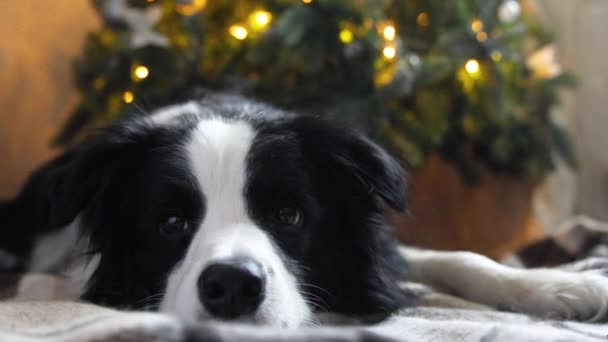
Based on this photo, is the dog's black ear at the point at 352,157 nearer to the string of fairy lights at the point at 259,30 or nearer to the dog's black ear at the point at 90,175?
the dog's black ear at the point at 90,175

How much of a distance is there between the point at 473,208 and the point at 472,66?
1221 millimetres

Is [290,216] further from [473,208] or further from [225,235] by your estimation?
[473,208]

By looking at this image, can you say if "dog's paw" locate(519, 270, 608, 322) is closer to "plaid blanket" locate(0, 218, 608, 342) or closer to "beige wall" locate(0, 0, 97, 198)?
"plaid blanket" locate(0, 218, 608, 342)

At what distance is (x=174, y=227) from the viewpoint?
170 cm

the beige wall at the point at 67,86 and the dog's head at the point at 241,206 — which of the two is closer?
the dog's head at the point at 241,206

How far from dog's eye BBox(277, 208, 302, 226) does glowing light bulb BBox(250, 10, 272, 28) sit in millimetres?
1335

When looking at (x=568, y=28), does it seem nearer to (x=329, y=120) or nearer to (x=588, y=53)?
(x=588, y=53)

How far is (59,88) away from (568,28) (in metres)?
3.27

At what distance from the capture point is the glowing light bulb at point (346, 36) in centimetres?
269

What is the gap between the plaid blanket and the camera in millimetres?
1033

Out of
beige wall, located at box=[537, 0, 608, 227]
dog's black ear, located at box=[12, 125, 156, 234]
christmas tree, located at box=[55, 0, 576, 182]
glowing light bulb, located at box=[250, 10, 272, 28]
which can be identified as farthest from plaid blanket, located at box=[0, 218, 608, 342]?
beige wall, located at box=[537, 0, 608, 227]

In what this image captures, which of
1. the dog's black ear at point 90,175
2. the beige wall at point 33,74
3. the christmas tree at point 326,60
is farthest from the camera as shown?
the beige wall at point 33,74

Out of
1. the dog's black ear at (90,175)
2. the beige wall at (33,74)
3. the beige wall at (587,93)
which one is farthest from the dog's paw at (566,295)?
the beige wall at (33,74)

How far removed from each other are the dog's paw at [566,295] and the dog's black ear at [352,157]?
0.45 metres
